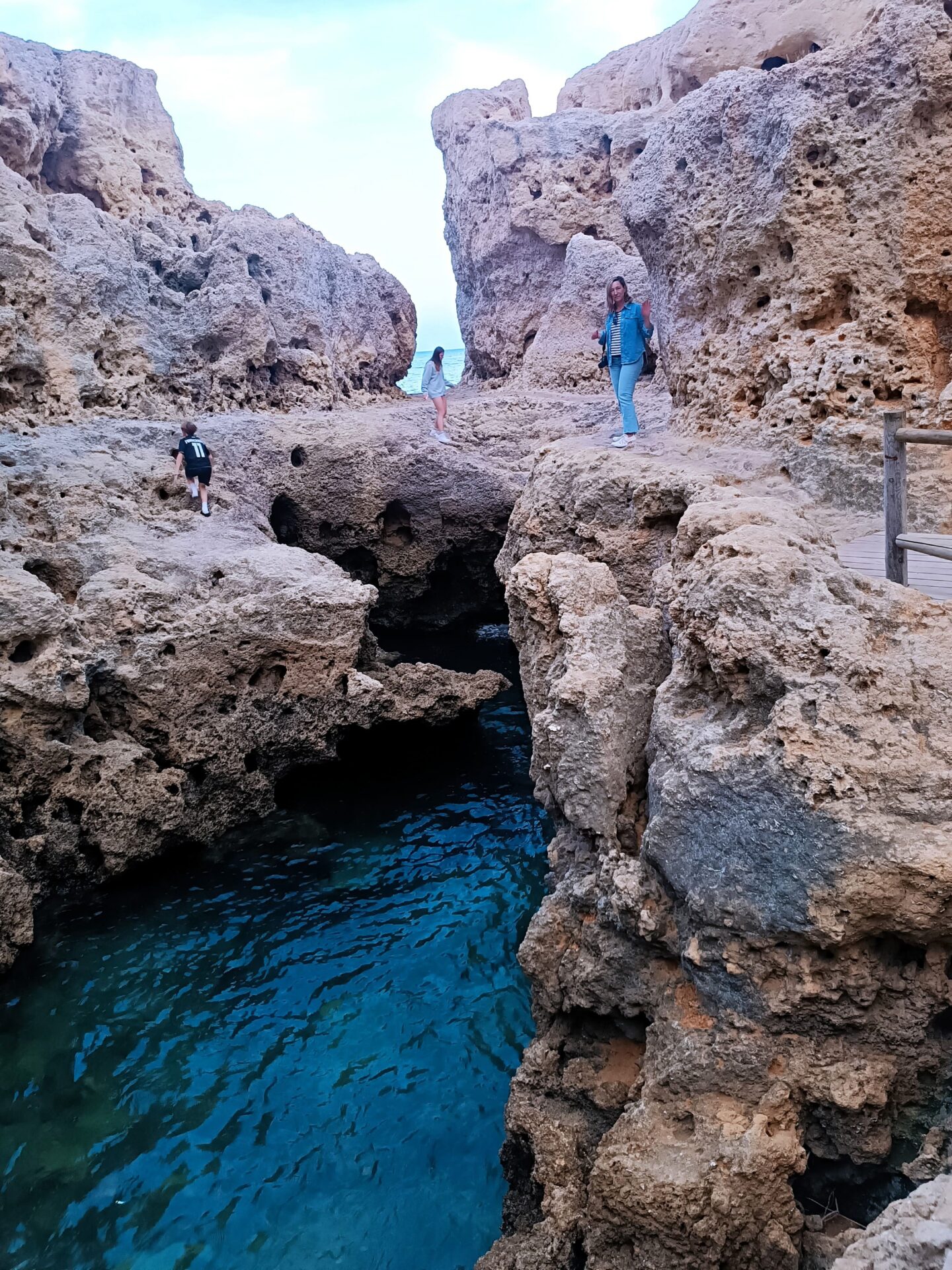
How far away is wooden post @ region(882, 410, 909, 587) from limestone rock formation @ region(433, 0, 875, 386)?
11.9 m

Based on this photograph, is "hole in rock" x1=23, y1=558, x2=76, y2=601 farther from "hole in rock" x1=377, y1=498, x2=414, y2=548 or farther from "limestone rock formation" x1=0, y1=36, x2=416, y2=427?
"hole in rock" x1=377, y1=498, x2=414, y2=548

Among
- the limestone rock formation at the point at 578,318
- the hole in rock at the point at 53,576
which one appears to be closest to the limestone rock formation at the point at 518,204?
the limestone rock formation at the point at 578,318

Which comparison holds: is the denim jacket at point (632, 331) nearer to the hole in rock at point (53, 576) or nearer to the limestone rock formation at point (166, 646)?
the limestone rock formation at point (166, 646)

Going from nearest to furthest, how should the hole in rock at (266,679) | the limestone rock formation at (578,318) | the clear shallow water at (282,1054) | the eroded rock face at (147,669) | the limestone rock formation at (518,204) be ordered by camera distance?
the clear shallow water at (282,1054)
the eroded rock face at (147,669)
the hole in rock at (266,679)
the limestone rock formation at (578,318)
the limestone rock formation at (518,204)

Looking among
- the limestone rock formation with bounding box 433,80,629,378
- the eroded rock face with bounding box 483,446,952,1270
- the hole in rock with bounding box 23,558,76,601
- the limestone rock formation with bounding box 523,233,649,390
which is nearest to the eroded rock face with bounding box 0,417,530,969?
the hole in rock with bounding box 23,558,76,601

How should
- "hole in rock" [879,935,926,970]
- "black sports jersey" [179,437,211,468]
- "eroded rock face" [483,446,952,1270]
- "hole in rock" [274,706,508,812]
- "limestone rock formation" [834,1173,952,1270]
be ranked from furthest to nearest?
"black sports jersey" [179,437,211,468] → "hole in rock" [274,706,508,812] → "hole in rock" [879,935,926,970] → "eroded rock face" [483,446,952,1270] → "limestone rock formation" [834,1173,952,1270]

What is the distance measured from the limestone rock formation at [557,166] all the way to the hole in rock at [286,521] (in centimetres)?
590

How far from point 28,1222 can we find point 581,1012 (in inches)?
149

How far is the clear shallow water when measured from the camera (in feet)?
19.7

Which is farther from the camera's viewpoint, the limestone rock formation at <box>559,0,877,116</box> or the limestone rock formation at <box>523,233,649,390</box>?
the limestone rock formation at <box>559,0,877,116</box>

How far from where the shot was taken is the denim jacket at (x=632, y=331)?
10.8 meters

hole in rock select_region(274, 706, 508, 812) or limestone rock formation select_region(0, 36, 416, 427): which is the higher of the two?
limestone rock formation select_region(0, 36, 416, 427)

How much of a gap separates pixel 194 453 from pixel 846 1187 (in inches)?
396

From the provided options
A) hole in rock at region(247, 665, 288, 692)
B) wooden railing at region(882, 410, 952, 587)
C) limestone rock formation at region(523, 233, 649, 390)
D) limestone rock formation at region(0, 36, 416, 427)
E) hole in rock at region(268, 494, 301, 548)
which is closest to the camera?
wooden railing at region(882, 410, 952, 587)
